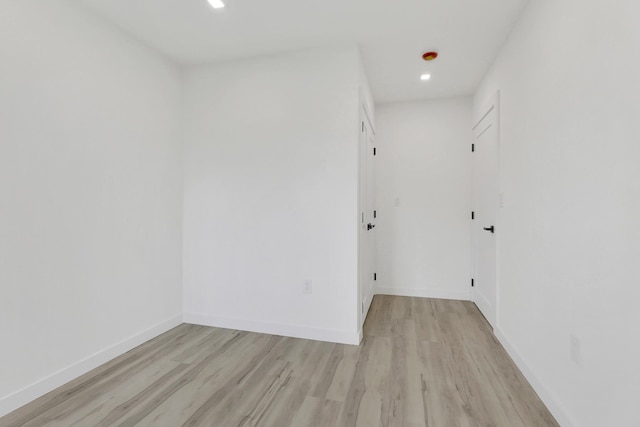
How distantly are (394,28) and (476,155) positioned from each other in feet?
6.28

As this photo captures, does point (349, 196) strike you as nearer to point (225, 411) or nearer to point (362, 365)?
point (362, 365)

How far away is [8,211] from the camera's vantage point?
1.74 metres

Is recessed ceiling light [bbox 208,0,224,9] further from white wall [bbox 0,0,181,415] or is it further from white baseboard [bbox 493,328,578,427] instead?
white baseboard [bbox 493,328,578,427]

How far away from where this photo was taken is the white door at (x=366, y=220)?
9.60 feet

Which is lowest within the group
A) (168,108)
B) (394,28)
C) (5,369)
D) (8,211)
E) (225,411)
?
(225,411)

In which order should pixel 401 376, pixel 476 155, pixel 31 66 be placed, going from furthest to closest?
1. pixel 476 155
2. pixel 401 376
3. pixel 31 66

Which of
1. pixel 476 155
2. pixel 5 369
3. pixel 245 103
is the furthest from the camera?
pixel 476 155

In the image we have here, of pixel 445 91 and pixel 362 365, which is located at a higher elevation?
pixel 445 91

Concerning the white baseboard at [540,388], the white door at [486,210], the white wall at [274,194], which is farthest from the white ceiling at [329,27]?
the white baseboard at [540,388]

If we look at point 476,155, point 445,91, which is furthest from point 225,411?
point 445,91

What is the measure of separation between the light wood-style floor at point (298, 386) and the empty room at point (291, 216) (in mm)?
18

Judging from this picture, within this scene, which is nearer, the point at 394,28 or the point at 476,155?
the point at 394,28

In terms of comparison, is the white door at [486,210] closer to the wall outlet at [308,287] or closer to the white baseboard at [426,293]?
the white baseboard at [426,293]

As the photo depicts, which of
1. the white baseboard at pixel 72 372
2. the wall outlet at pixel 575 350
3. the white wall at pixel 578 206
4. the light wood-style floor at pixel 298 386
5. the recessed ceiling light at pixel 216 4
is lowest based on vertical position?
the light wood-style floor at pixel 298 386
